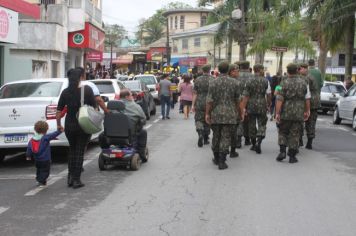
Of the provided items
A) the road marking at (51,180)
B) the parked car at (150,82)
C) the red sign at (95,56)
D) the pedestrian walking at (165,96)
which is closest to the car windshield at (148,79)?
the parked car at (150,82)

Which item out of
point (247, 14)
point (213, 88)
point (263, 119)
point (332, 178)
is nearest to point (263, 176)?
point (332, 178)

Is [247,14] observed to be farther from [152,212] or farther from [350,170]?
[152,212]

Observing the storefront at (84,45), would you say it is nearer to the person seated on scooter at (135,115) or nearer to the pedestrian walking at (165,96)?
the pedestrian walking at (165,96)

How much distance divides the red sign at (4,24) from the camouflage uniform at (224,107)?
9464 mm

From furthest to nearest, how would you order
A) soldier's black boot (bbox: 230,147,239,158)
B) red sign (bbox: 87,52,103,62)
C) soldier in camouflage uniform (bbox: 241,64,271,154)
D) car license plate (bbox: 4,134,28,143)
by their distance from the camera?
red sign (bbox: 87,52,103,62)
soldier in camouflage uniform (bbox: 241,64,271,154)
soldier's black boot (bbox: 230,147,239,158)
car license plate (bbox: 4,134,28,143)

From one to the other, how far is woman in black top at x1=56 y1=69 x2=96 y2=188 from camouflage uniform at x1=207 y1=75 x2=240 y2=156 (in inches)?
92.0

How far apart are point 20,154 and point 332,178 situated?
21.6 ft


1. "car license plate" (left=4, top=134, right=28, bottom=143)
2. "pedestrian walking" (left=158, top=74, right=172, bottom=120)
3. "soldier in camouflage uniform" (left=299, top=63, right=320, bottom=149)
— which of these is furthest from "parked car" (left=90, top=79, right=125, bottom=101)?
"soldier in camouflage uniform" (left=299, top=63, right=320, bottom=149)

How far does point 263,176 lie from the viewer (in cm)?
895

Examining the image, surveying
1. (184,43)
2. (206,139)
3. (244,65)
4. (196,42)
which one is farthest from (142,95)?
(184,43)

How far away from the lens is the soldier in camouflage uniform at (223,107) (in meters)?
9.52

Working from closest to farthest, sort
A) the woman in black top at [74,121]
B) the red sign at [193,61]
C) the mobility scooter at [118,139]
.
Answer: the woman in black top at [74,121] < the mobility scooter at [118,139] < the red sign at [193,61]

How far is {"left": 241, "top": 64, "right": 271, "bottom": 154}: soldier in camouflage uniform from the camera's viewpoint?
11.3 meters

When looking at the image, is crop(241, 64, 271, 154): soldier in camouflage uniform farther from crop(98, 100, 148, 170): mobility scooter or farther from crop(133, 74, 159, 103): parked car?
crop(133, 74, 159, 103): parked car
